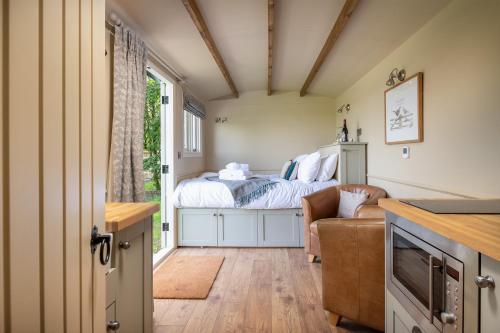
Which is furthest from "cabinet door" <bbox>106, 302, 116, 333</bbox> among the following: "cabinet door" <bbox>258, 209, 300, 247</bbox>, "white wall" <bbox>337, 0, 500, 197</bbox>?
"cabinet door" <bbox>258, 209, 300, 247</bbox>

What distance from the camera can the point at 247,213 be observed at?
3.47 m

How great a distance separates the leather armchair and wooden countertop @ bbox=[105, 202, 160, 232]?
111 cm

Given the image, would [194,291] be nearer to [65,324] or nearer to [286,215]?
[286,215]

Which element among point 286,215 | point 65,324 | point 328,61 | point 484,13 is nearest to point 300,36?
point 328,61

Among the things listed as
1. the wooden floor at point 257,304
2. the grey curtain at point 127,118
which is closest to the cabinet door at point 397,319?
the wooden floor at point 257,304

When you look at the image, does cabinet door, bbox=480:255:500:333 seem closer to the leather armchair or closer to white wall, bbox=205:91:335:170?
the leather armchair

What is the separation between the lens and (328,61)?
132 inches

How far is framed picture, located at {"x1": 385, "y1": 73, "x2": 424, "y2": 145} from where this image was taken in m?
2.25

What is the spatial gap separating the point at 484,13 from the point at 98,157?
2.17 metres

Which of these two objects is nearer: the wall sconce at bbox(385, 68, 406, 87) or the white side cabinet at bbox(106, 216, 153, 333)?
the white side cabinet at bbox(106, 216, 153, 333)

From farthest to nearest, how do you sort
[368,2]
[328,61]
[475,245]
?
[328,61] → [368,2] → [475,245]

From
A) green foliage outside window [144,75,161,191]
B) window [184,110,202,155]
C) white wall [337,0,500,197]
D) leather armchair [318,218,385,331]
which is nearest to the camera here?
white wall [337,0,500,197]

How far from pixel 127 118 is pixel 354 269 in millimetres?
1948

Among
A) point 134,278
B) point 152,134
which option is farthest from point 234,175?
point 134,278
